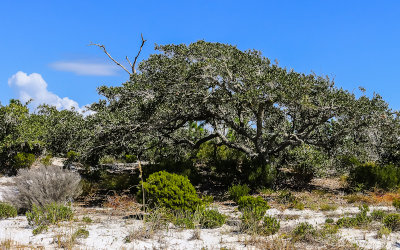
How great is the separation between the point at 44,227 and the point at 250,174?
844cm

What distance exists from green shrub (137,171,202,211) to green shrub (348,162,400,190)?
8.30 m

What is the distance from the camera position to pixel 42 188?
1027 centimetres

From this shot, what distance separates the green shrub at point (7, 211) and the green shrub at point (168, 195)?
3.44 metres

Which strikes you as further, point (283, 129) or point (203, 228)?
point (283, 129)

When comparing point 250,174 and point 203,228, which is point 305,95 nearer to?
point 250,174

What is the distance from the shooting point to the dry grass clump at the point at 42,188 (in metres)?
10.1

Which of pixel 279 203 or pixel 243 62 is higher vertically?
pixel 243 62

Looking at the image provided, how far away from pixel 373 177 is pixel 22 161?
684 inches

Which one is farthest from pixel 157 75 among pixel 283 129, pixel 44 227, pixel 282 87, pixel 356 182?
pixel 356 182

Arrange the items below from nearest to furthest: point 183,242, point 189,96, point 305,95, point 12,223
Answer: point 183,242 → point 12,223 → point 305,95 → point 189,96

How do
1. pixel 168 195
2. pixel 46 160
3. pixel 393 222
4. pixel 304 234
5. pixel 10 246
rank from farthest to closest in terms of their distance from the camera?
pixel 46 160, pixel 168 195, pixel 393 222, pixel 304 234, pixel 10 246

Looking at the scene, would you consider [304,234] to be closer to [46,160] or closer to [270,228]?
[270,228]

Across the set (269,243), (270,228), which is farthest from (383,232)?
(269,243)

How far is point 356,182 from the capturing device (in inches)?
597
